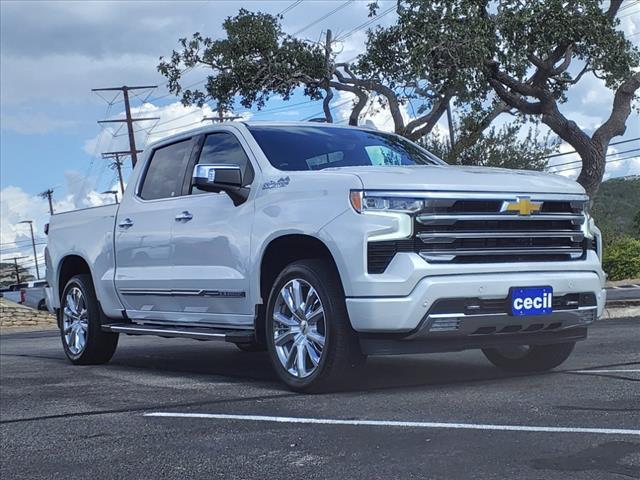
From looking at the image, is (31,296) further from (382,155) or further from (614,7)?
(382,155)

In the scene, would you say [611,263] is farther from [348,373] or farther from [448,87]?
[348,373]

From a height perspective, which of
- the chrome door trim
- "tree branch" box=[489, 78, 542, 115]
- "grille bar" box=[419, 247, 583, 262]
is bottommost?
the chrome door trim

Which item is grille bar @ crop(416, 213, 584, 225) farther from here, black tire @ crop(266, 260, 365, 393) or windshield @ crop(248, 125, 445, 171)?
windshield @ crop(248, 125, 445, 171)

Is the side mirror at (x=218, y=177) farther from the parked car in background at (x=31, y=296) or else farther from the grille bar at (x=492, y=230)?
the parked car in background at (x=31, y=296)

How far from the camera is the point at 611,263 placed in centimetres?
2544

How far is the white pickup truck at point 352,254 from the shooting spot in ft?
17.5

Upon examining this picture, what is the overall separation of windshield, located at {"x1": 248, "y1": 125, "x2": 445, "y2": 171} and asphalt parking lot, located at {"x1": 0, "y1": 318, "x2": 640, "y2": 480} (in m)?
1.66

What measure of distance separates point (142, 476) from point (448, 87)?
16.0 metres

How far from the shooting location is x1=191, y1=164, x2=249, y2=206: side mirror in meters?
6.27

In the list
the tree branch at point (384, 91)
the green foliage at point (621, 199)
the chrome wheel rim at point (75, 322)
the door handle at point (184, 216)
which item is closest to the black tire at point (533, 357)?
the door handle at point (184, 216)

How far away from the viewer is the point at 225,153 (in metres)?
7.00

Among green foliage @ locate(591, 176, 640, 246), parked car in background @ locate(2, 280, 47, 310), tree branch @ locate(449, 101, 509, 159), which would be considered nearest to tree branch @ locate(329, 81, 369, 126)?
tree branch @ locate(449, 101, 509, 159)

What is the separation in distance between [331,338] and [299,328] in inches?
14.5

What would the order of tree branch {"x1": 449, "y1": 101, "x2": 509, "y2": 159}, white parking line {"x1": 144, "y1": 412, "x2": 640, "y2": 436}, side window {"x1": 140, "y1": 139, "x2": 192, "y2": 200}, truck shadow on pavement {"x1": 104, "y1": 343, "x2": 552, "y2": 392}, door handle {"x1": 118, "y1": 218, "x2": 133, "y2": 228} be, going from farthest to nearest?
tree branch {"x1": 449, "y1": 101, "x2": 509, "y2": 159}
door handle {"x1": 118, "y1": 218, "x2": 133, "y2": 228}
side window {"x1": 140, "y1": 139, "x2": 192, "y2": 200}
truck shadow on pavement {"x1": 104, "y1": 343, "x2": 552, "y2": 392}
white parking line {"x1": 144, "y1": 412, "x2": 640, "y2": 436}
